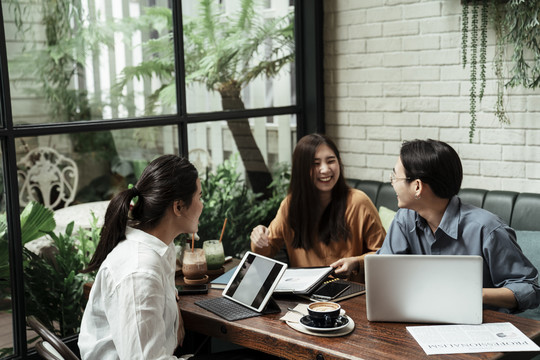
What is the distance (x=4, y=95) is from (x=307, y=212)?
Result: 1.38 m

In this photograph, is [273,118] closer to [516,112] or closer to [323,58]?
[323,58]

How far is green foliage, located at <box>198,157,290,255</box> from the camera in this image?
3574 millimetres

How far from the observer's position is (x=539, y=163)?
3.28 meters

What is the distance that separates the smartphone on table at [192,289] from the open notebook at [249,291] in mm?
88

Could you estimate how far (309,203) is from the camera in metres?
2.96

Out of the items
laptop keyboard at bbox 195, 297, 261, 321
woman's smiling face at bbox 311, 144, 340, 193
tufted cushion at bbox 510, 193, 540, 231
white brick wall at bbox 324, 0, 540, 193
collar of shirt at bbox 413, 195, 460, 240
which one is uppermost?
white brick wall at bbox 324, 0, 540, 193

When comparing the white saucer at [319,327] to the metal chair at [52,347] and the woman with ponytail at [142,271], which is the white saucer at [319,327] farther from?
the metal chair at [52,347]

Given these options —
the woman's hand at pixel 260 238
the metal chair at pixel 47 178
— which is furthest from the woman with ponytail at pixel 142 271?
the metal chair at pixel 47 178

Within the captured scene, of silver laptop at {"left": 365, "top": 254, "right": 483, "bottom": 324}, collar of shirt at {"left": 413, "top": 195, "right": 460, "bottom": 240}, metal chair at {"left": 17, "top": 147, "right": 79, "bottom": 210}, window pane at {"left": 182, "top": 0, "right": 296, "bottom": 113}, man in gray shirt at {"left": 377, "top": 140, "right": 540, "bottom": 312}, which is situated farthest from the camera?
window pane at {"left": 182, "top": 0, "right": 296, "bottom": 113}

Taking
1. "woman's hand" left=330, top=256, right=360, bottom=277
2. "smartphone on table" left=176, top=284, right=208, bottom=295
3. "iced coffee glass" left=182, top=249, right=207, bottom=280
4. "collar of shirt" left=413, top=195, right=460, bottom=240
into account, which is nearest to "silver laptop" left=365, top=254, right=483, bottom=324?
"collar of shirt" left=413, top=195, right=460, bottom=240

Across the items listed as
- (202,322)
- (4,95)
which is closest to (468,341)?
(202,322)

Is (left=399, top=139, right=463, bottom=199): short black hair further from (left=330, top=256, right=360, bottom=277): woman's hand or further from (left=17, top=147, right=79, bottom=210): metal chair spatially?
(left=17, top=147, right=79, bottom=210): metal chair

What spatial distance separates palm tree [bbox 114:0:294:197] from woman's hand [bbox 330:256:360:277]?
137cm

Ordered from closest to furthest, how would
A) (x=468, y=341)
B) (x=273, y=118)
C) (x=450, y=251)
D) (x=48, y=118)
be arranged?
(x=468, y=341) → (x=450, y=251) → (x=48, y=118) → (x=273, y=118)
